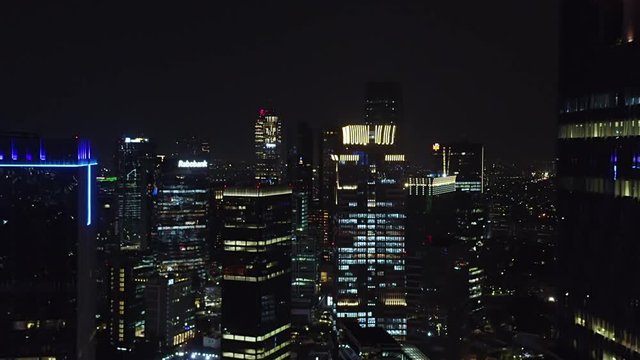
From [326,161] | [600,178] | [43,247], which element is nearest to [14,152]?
[43,247]

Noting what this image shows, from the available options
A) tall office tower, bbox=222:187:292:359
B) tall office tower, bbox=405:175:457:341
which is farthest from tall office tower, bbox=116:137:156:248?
tall office tower, bbox=222:187:292:359

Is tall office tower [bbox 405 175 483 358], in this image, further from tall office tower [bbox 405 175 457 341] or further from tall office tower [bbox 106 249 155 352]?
tall office tower [bbox 106 249 155 352]

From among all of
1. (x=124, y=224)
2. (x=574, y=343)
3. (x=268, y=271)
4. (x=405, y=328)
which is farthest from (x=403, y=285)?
(x=574, y=343)

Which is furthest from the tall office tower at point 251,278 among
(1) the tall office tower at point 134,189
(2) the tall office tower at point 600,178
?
(1) the tall office tower at point 134,189

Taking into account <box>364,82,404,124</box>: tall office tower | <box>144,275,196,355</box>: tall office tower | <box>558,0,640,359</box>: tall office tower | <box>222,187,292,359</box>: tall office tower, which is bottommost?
<box>144,275,196,355</box>: tall office tower

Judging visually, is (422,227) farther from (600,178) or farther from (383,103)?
(600,178)

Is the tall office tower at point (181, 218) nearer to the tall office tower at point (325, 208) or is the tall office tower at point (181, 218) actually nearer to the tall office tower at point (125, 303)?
the tall office tower at point (325, 208)

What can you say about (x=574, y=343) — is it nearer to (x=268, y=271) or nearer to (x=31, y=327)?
(x=31, y=327)
